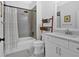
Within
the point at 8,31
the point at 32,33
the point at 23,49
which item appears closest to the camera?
the point at 8,31

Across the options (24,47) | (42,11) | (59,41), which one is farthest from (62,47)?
(42,11)

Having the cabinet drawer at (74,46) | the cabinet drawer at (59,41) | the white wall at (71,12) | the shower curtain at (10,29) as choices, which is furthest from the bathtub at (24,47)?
the cabinet drawer at (74,46)

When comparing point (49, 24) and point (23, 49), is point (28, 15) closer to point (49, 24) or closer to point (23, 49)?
point (49, 24)

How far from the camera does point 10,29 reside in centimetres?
249

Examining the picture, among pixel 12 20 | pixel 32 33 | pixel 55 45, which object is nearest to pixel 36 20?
pixel 32 33

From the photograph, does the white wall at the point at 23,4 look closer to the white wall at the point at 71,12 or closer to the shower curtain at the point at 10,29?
the shower curtain at the point at 10,29

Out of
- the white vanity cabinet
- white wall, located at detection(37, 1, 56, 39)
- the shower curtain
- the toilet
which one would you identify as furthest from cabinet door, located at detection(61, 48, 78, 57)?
white wall, located at detection(37, 1, 56, 39)

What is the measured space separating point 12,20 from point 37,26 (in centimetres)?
104

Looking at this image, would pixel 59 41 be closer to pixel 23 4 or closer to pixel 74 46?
pixel 74 46

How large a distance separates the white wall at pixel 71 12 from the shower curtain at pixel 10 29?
4.44ft

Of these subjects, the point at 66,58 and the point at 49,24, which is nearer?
the point at 66,58

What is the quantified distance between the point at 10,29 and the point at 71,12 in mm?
1652

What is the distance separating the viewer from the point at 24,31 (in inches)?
123

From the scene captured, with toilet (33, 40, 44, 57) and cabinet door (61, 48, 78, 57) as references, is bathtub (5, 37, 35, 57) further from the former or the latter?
cabinet door (61, 48, 78, 57)
